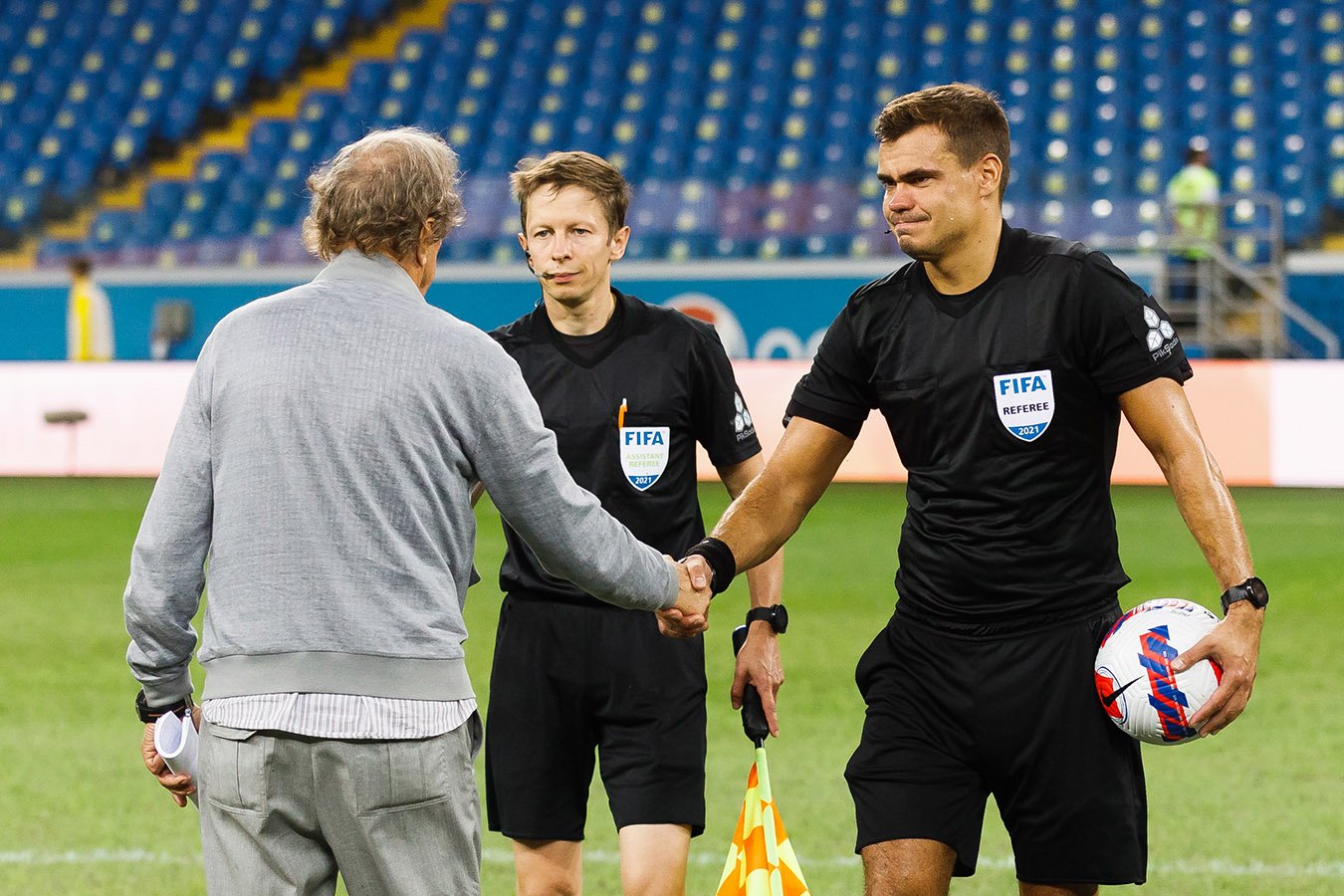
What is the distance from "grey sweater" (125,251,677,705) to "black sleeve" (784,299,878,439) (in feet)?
3.69

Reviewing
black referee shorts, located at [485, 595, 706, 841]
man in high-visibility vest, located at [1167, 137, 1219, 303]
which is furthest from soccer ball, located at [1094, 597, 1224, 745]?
man in high-visibility vest, located at [1167, 137, 1219, 303]

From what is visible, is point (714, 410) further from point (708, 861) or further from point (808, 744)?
point (808, 744)

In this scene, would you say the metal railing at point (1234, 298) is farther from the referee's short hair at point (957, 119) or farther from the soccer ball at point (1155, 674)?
the soccer ball at point (1155, 674)

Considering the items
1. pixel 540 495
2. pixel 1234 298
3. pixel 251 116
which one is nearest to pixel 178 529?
pixel 540 495

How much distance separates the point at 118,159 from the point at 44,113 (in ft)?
5.26

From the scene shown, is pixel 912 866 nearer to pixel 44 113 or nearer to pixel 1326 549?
pixel 1326 549

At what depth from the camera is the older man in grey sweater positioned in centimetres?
273

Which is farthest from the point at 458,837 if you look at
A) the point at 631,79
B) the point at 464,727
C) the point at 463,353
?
the point at 631,79

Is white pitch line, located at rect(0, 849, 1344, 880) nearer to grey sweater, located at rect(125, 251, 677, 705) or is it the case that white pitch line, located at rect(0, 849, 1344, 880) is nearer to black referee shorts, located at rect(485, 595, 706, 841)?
black referee shorts, located at rect(485, 595, 706, 841)

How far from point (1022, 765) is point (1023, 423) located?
0.69 meters

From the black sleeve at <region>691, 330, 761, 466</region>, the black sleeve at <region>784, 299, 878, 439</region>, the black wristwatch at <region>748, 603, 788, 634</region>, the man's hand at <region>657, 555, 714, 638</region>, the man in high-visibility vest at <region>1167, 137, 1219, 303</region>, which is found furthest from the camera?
the man in high-visibility vest at <region>1167, 137, 1219, 303</region>

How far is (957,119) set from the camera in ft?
12.0

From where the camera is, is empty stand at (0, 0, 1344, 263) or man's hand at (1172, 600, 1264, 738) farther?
empty stand at (0, 0, 1344, 263)

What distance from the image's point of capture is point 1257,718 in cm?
718
